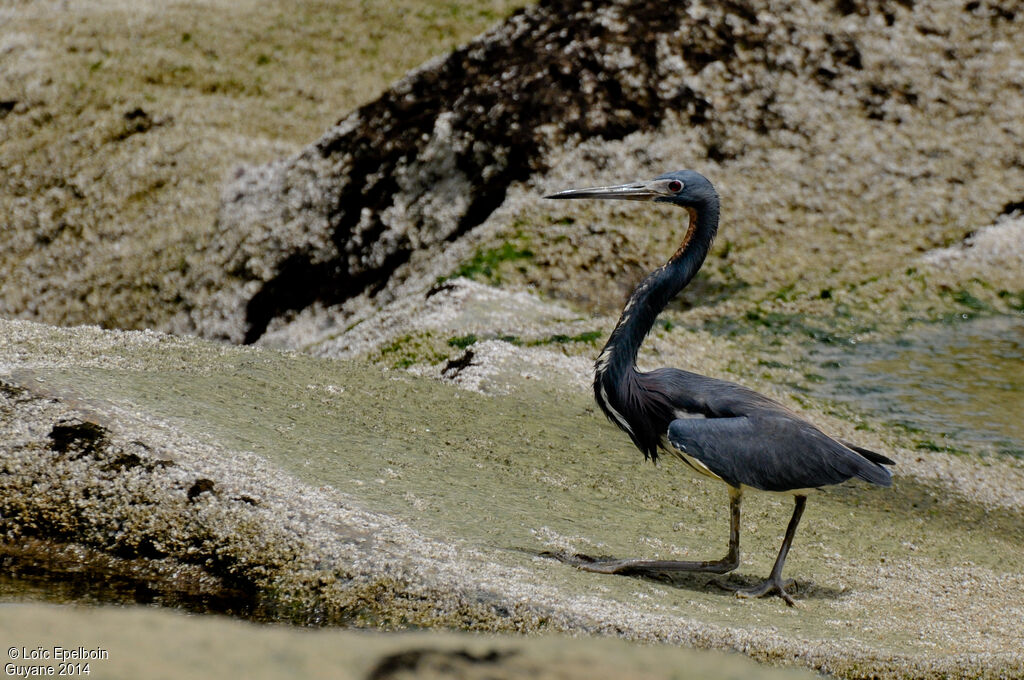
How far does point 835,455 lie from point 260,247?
42.6ft

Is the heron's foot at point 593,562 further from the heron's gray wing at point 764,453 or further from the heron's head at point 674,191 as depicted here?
the heron's head at point 674,191

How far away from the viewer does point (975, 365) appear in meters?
13.0

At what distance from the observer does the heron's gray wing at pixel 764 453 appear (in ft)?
21.4

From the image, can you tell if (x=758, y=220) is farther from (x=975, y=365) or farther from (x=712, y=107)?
(x=975, y=365)

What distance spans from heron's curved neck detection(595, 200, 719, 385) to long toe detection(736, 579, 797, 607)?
5.20 feet

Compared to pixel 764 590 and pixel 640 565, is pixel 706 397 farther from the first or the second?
pixel 764 590

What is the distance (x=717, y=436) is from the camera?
6.55m

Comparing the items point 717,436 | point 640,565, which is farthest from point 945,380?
point 640,565

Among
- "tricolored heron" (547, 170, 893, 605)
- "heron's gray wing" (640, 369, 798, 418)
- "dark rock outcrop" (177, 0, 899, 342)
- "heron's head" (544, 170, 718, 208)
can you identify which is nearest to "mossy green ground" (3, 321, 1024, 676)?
"tricolored heron" (547, 170, 893, 605)

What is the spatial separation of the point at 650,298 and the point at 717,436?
1296 mm

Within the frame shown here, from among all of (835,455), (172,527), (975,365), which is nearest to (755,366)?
(975,365)

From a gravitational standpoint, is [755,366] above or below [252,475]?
below

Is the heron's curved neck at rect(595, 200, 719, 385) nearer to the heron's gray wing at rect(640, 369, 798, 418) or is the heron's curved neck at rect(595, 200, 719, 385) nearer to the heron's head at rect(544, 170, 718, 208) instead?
the heron's head at rect(544, 170, 718, 208)

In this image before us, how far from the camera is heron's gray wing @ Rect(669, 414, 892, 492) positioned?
6.53 meters
